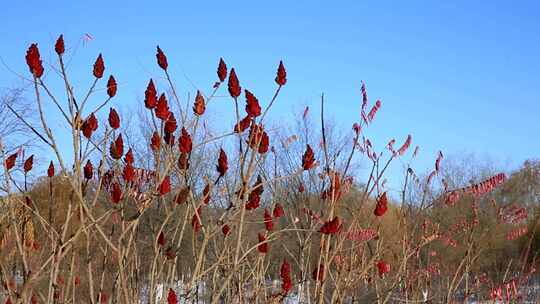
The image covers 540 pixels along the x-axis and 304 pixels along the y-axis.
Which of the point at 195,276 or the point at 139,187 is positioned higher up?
the point at 139,187

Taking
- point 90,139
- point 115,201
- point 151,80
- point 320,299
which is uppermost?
point 151,80

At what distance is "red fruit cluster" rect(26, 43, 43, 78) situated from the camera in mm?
1929

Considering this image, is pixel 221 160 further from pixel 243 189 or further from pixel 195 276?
pixel 195 276

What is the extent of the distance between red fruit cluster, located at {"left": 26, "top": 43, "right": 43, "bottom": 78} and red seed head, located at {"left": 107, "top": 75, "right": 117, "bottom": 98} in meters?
0.26

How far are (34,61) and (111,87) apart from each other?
0.30 m

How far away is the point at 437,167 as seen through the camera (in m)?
3.44

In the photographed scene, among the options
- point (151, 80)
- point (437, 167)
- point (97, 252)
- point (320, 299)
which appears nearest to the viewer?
point (151, 80)

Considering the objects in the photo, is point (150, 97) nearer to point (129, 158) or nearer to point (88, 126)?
point (88, 126)

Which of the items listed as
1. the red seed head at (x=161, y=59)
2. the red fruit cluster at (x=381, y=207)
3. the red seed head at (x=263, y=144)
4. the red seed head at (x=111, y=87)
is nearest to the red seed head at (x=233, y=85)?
the red seed head at (x=263, y=144)

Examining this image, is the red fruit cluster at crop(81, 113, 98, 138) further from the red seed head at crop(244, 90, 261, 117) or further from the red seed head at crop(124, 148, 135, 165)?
the red seed head at crop(244, 90, 261, 117)

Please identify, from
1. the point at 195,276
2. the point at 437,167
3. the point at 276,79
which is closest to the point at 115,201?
the point at 195,276

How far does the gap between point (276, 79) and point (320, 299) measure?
0.86m

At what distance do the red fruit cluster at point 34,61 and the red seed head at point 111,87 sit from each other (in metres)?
0.26

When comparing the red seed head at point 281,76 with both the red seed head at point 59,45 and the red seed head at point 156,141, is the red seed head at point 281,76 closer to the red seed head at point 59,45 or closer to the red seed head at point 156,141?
the red seed head at point 156,141
